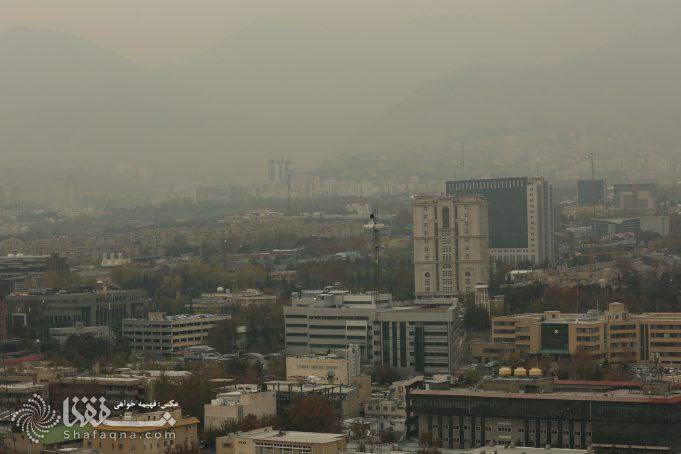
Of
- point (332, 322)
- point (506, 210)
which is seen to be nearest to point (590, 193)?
point (506, 210)

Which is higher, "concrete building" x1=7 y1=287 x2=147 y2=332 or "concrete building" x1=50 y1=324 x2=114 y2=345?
"concrete building" x1=7 y1=287 x2=147 y2=332

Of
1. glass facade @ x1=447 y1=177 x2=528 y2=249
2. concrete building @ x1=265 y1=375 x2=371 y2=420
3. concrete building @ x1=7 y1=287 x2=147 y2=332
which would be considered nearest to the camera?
concrete building @ x1=265 y1=375 x2=371 y2=420

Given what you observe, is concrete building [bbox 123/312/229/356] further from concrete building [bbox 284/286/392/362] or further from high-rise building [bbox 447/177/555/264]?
high-rise building [bbox 447/177/555/264]

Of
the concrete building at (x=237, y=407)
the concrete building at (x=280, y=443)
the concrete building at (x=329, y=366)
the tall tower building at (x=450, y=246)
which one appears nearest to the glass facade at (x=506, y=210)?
the tall tower building at (x=450, y=246)

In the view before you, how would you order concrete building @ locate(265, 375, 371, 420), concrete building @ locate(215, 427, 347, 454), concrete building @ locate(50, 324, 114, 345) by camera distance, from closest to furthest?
concrete building @ locate(215, 427, 347, 454) < concrete building @ locate(265, 375, 371, 420) < concrete building @ locate(50, 324, 114, 345)

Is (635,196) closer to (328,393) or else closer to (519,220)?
(519,220)

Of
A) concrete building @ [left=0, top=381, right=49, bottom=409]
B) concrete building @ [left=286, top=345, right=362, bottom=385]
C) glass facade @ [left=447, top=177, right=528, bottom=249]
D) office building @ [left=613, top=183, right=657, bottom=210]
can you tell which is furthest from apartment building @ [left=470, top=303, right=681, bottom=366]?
office building @ [left=613, top=183, right=657, bottom=210]

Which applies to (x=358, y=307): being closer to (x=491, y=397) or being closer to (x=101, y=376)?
(x=101, y=376)
